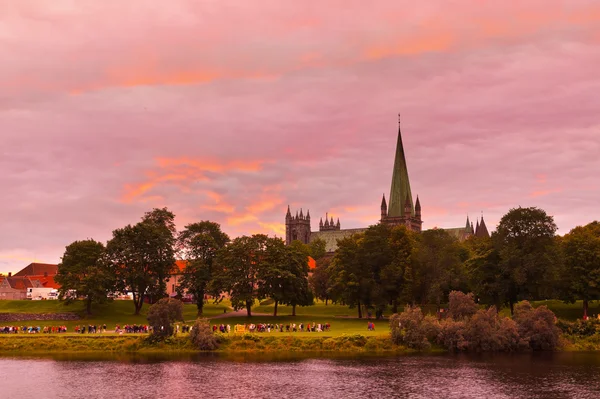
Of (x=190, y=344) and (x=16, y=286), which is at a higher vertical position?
(x=16, y=286)

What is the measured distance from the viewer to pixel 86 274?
367 ft

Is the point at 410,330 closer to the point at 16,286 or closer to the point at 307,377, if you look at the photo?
the point at 307,377

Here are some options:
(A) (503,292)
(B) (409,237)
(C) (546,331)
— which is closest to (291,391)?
(C) (546,331)

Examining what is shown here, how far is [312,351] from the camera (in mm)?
78312

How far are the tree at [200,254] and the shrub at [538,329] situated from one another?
5013 centimetres

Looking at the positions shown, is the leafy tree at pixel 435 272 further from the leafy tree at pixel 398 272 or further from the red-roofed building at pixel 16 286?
the red-roofed building at pixel 16 286

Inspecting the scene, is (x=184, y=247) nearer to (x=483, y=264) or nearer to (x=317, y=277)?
(x=317, y=277)

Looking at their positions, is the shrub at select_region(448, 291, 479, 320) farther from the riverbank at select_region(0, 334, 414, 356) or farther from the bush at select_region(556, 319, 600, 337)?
the bush at select_region(556, 319, 600, 337)

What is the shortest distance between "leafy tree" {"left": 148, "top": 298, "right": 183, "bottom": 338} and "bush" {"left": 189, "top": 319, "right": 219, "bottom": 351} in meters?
2.78

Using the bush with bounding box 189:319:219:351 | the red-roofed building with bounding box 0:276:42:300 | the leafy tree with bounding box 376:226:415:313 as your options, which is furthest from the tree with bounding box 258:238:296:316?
the red-roofed building with bounding box 0:276:42:300

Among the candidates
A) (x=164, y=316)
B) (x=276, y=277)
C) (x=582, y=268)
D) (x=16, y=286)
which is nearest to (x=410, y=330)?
(x=164, y=316)

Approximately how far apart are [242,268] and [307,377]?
50389mm

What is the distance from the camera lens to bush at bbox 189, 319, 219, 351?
257ft

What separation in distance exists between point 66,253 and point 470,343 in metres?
74.5
